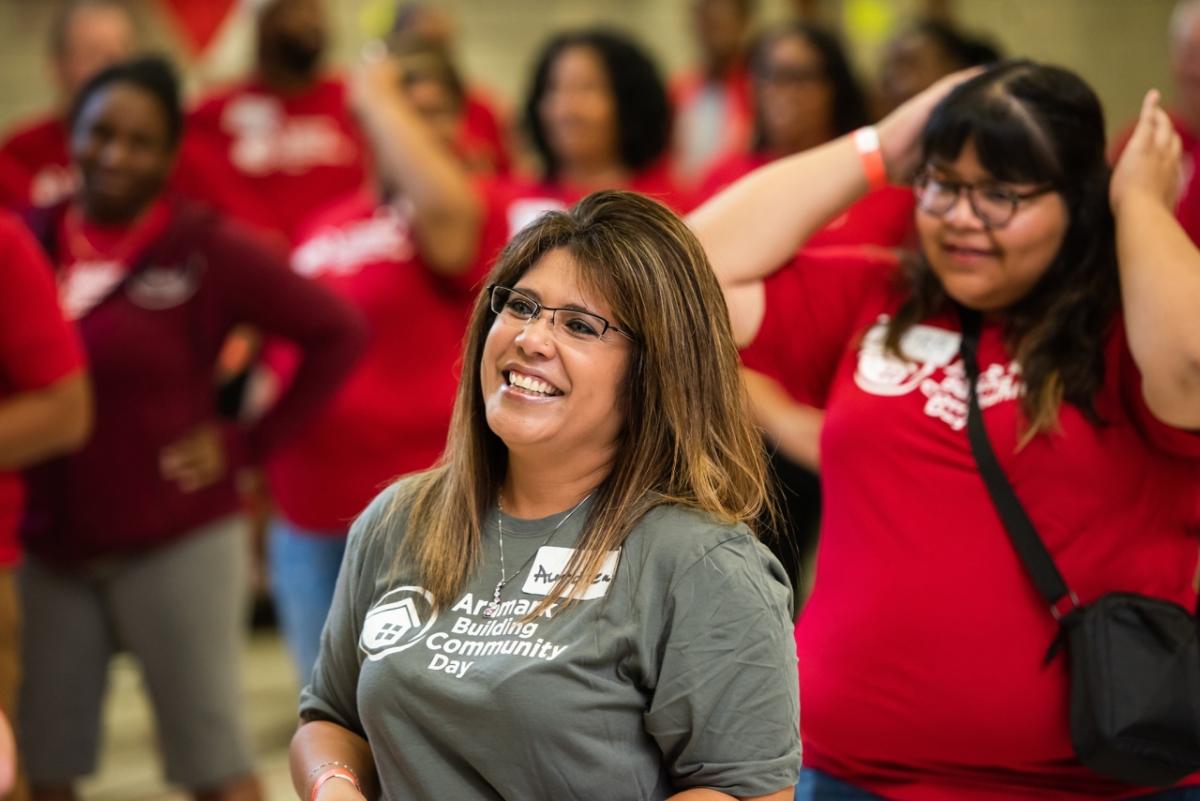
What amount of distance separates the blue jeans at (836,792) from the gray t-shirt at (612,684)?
435 mm

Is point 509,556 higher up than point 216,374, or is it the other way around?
point 509,556

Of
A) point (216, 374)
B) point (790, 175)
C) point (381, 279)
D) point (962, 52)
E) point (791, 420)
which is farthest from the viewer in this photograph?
point (962, 52)

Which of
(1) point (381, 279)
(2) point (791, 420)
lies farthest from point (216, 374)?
(2) point (791, 420)

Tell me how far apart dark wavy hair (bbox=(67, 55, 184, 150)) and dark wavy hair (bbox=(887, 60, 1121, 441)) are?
1.98 meters

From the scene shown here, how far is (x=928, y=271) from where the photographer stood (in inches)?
91.0

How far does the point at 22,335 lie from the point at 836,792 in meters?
1.64

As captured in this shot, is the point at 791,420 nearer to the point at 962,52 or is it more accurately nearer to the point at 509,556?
the point at 509,556

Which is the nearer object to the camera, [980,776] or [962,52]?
[980,776]

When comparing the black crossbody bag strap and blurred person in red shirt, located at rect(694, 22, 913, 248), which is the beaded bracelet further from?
blurred person in red shirt, located at rect(694, 22, 913, 248)

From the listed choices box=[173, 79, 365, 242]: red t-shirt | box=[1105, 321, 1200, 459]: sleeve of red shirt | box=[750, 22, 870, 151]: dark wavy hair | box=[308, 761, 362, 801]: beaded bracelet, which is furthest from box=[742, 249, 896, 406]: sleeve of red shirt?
box=[173, 79, 365, 242]: red t-shirt

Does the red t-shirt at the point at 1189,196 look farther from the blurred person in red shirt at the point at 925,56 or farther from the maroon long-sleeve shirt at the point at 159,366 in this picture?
the maroon long-sleeve shirt at the point at 159,366

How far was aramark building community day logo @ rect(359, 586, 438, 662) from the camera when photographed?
1.84 meters

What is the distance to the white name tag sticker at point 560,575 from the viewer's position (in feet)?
5.86

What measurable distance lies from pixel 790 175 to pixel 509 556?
842 millimetres
